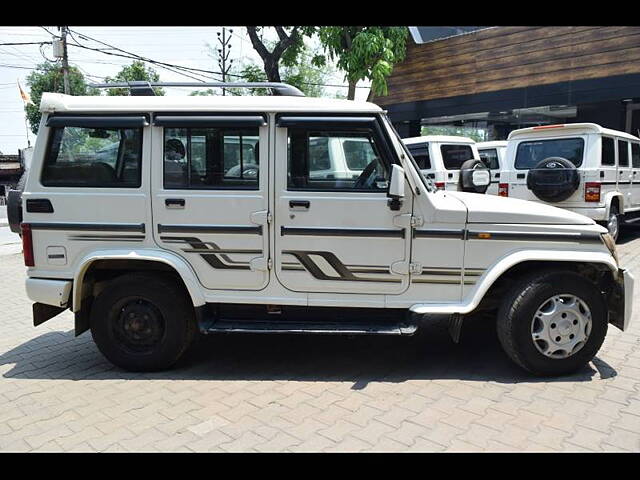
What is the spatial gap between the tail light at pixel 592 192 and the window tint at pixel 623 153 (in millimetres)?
1350

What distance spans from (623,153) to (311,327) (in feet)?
27.8

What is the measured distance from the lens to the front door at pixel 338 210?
3.76 meters

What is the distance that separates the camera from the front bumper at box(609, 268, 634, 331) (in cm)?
378

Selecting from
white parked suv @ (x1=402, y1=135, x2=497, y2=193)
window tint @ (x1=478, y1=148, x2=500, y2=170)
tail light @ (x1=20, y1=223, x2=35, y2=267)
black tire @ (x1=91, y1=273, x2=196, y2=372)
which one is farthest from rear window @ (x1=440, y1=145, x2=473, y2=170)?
tail light @ (x1=20, y1=223, x2=35, y2=267)

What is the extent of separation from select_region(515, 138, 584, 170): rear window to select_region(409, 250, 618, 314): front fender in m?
5.68

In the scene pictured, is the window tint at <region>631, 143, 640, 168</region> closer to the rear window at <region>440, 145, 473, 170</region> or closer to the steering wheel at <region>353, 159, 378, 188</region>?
the rear window at <region>440, 145, 473, 170</region>

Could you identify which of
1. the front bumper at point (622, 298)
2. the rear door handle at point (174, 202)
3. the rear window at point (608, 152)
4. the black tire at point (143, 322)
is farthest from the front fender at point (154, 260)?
the rear window at point (608, 152)

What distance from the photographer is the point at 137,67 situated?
95.2 ft

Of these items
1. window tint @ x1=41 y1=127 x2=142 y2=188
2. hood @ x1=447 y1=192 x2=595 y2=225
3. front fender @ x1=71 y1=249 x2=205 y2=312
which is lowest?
front fender @ x1=71 y1=249 x2=205 y2=312

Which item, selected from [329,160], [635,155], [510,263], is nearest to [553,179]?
[635,155]

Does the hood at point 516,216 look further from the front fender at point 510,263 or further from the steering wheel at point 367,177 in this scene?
the steering wheel at point 367,177

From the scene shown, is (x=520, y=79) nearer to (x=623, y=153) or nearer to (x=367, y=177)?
(x=623, y=153)
